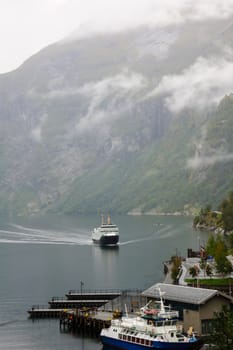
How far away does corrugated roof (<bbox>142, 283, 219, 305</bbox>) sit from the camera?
96.1 meters

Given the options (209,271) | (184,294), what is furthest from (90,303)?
(184,294)

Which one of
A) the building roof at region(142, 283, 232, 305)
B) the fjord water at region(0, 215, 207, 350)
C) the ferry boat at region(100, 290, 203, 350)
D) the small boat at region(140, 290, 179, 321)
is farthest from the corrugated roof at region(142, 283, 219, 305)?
the fjord water at region(0, 215, 207, 350)

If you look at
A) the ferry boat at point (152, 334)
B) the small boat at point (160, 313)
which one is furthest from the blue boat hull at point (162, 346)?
the small boat at point (160, 313)

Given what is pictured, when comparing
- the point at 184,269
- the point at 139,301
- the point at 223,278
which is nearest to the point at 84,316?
the point at 139,301

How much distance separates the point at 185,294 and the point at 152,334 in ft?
35.3

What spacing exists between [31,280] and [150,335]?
7459 cm

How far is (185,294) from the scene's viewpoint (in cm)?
9944

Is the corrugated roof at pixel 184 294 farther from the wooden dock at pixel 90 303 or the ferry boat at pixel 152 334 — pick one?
the wooden dock at pixel 90 303

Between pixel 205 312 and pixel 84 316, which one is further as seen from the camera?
pixel 84 316

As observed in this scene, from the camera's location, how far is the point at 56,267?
603 ft

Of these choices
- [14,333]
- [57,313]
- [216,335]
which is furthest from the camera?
[57,313]

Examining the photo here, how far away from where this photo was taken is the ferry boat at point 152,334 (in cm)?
8919

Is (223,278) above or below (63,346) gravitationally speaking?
above

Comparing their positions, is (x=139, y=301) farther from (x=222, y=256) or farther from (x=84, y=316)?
(x=222, y=256)
